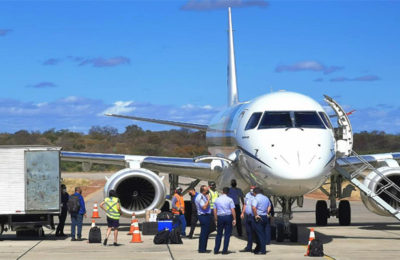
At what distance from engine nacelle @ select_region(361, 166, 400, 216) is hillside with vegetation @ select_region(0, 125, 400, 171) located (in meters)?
37.4

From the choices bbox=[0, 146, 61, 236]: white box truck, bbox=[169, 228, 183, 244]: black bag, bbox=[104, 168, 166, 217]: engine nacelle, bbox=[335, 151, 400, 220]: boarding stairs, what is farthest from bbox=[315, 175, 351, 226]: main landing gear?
bbox=[0, 146, 61, 236]: white box truck

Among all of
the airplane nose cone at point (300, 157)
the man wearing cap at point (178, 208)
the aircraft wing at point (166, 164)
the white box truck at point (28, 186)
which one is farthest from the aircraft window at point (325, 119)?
the white box truck at point (28, 186)

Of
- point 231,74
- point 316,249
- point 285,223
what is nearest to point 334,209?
point 285,223

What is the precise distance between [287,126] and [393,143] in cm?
4943

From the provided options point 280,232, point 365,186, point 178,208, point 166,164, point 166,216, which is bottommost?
point 280,232

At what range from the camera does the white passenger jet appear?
19.0 metres

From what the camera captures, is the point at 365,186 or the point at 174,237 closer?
→ the point at 174,237

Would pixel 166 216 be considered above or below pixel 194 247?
above

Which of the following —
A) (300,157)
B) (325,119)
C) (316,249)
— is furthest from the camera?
(325,119)

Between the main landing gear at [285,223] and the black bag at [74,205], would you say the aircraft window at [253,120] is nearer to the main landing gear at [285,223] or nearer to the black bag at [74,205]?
the main landing gear at [285,223]

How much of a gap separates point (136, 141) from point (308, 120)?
2644 inches

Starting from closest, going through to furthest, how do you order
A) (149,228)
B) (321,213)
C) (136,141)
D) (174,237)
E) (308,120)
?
(308,120) < (174,237) < (149,228) < (321,213) < (136,141)

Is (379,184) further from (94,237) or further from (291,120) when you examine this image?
(94,237)

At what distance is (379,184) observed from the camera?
23.2 meters
